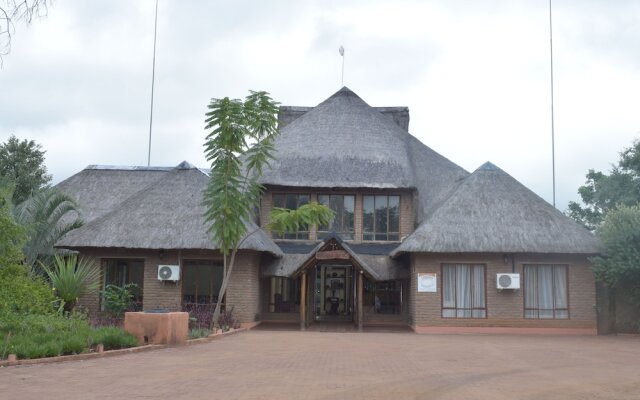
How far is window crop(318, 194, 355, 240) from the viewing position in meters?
26.2

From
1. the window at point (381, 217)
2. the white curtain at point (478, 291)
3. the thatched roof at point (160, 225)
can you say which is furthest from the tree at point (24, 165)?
the white curtain at point (478, 291)

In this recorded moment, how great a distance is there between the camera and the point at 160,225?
74.5ft

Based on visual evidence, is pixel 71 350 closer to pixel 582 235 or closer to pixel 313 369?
pixel 313 369

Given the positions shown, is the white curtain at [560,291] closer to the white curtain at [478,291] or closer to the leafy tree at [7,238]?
the white curtain at [478,291]

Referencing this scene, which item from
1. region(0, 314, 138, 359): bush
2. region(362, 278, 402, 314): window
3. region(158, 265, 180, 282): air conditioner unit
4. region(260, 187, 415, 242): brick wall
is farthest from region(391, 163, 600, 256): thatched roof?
region(0, 314, 138, 359): bush

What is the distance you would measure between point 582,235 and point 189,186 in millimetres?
13239

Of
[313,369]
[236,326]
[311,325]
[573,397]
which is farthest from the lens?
[311,325]

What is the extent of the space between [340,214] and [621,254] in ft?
33.2

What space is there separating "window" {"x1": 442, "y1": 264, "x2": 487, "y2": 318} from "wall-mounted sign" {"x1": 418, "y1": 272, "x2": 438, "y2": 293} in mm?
391

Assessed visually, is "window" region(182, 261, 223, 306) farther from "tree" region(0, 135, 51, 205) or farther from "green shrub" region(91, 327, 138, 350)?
"tree" region(0, 135, 51, 205)

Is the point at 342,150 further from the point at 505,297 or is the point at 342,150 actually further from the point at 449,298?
the point at 505,297

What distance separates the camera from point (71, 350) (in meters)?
12.7

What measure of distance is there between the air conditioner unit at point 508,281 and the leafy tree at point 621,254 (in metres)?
2.33

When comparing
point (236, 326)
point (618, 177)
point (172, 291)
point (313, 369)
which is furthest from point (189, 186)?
point (618, 177)
